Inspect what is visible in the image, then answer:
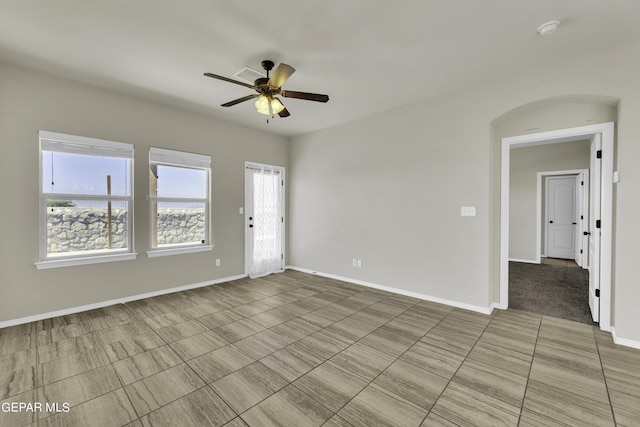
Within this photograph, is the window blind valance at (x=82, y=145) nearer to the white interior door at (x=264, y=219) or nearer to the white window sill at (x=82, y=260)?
the white window sill at (x=82, y=260)

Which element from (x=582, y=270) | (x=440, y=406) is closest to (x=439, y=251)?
(x=440, y=406)

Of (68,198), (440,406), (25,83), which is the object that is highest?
(25,83)

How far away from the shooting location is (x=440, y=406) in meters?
1.86

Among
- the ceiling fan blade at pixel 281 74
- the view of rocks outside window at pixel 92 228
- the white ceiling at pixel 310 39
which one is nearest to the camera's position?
the white ceiling at pixel 310 39

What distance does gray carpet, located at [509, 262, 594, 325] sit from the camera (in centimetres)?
356

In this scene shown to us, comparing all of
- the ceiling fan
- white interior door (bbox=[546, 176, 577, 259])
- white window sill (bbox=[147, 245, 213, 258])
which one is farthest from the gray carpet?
white window sill (bbox=[147, 245, 213, 258])

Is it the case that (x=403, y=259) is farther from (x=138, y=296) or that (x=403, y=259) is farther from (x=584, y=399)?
(x=138, y=296)

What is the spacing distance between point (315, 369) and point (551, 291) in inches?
170

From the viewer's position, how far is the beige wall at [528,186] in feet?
21.1

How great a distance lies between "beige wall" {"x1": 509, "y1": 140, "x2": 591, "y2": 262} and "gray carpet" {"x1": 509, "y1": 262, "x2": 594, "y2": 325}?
703 mm

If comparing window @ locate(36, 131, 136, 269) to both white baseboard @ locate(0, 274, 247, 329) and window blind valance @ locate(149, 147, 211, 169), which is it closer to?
window blind valance @ locate(149, 147, 211, 169)

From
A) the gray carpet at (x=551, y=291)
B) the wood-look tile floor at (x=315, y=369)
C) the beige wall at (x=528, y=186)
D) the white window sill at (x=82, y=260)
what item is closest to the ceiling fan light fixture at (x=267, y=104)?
the wood-look tile floor at (x=315, y=369)

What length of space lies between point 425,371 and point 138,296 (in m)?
3.90

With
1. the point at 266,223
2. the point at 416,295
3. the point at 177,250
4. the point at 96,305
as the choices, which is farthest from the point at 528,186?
the point at 96,305
